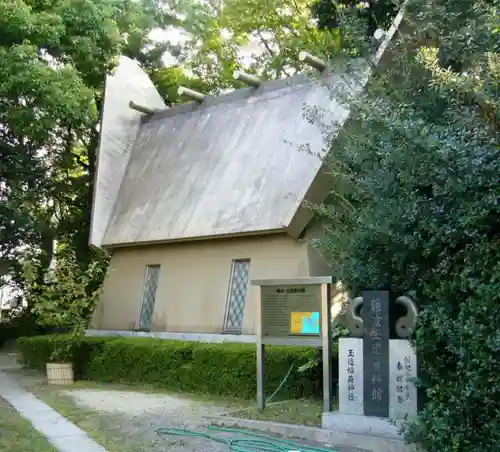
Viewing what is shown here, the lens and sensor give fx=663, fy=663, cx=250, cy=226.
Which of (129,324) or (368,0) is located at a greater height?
(368,0)

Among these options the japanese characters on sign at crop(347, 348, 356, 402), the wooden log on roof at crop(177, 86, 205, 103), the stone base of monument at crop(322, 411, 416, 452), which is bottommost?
the stone base of monument at crop(322, 411, 416, 452)

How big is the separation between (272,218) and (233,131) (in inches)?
150

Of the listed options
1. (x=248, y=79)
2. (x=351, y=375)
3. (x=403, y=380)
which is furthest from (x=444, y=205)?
(x=248, y=79)

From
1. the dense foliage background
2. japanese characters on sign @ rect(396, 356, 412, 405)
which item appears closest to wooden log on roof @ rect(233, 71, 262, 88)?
the dense foliage background

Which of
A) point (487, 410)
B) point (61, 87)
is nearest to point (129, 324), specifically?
point (61, 87)

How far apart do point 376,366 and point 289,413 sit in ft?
6.82

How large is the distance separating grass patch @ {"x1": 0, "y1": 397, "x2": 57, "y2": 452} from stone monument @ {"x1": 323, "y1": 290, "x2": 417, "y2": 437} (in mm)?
3585

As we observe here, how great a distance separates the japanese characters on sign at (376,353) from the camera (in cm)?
819

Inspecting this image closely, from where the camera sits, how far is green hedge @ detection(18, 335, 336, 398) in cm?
1140

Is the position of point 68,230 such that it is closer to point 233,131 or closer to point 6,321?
point 6,321

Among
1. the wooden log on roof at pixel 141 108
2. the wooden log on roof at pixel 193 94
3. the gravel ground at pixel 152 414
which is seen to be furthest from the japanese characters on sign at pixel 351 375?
the wooden log on roof at pixel 141 108

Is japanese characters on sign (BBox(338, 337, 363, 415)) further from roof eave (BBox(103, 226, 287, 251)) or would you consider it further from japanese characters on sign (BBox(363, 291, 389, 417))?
roof eave (BBox(103, 226, 287, 251))

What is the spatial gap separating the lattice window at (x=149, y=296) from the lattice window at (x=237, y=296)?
2674mm

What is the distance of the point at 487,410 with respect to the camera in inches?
248
